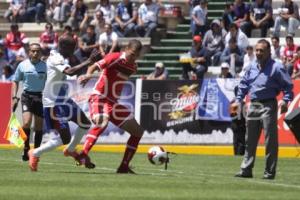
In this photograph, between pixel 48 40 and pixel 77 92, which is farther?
pixel 48 40

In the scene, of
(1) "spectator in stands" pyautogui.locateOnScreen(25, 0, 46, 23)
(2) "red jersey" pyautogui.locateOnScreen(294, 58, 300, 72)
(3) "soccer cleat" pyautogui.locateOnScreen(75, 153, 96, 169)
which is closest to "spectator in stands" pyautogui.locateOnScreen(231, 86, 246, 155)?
(2) "red jersey" pyautogui.locateOnScreen(294, 58, 300, 72)

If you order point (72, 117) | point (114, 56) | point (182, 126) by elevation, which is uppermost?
point (114, 56)

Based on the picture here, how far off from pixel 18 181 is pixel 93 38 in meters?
18.3

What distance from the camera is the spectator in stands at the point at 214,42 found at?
1297 inches

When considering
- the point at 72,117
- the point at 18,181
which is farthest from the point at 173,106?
the point at 18,181

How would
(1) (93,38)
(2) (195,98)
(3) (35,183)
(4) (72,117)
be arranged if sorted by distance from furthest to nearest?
(1) (93,38) → (2) (195,98) → (4) (72,117) → (3) (35,183)

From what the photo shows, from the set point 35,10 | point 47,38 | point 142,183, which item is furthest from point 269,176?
point 35,10

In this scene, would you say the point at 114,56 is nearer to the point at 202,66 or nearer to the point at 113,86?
the point at 113,86

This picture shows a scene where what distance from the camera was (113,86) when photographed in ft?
62.5

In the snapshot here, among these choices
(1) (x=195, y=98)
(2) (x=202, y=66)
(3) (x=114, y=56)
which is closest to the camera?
(3) (x=114, y=56)

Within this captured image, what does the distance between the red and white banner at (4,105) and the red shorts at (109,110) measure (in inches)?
456

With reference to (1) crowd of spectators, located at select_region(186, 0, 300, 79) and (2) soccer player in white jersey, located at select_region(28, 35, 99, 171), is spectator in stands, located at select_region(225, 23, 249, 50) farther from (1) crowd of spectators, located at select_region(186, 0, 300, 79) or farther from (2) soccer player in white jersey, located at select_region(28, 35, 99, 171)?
(2) soccer player in white jersey, located at select_region(28, 35, 99, 171)

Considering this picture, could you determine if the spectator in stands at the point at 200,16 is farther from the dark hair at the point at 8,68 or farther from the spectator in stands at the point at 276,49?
the dark hair at the point at 8,68

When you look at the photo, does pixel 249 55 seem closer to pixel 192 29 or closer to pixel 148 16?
pixel 192 29
